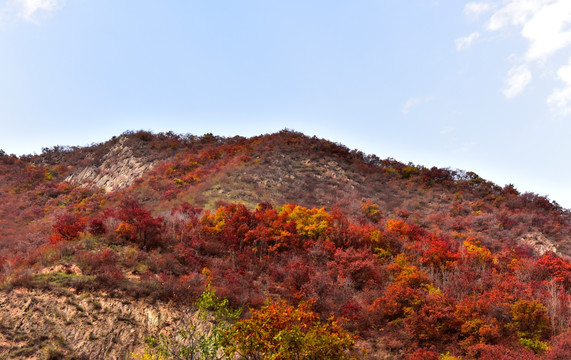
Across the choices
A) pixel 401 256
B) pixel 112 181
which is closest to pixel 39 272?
pixel 401 256

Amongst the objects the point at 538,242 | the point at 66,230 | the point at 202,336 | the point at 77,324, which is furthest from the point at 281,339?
the point at 538,242

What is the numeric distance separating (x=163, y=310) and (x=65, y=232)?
6.13 meters

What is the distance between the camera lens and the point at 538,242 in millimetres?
21172

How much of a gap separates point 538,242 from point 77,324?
78.7ft

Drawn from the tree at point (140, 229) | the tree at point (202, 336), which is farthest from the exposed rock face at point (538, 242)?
the tree at point (140, 229)

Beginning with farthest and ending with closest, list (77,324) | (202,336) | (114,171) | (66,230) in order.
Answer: (114,171) < (66,230) < (77,324) < (202,336)

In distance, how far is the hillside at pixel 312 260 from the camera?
1007 centimetres

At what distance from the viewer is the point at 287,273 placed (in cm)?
1373

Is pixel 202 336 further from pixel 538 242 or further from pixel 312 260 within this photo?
pixel 538 242

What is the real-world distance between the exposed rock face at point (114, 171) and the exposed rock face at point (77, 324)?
23.4 metres

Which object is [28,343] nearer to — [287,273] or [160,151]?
[287,273]

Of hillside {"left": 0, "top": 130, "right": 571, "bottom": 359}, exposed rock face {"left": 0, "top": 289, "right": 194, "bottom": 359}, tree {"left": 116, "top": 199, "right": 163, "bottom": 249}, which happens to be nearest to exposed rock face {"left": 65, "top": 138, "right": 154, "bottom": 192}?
hillside {"left": 0, "top": 130, "right": 571, "bottom": 359}

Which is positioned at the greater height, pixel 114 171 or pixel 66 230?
pixel 114 171

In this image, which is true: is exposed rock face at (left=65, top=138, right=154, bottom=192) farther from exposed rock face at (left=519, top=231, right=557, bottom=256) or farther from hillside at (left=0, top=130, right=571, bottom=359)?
exposed rock face at (left=519, top=231, right=557, bottom=256)
